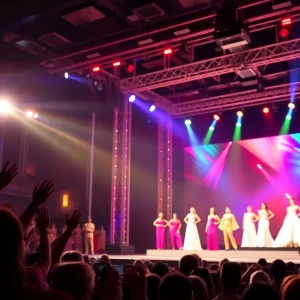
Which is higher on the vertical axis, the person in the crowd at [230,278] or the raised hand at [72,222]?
the raised hand at [72,222]

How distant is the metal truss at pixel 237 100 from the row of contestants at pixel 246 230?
3.91 metres

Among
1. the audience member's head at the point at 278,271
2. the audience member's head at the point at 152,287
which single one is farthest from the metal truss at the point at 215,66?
the audience member's head at the point at 152,287

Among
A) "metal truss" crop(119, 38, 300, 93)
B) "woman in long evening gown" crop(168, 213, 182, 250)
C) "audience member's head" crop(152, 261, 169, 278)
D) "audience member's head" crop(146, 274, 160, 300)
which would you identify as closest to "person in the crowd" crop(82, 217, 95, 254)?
"woman in long evening gown" crop(168, 213, 182, 250)

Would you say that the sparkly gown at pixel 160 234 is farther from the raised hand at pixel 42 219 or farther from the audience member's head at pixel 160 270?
the raised hand at pixel 42 219

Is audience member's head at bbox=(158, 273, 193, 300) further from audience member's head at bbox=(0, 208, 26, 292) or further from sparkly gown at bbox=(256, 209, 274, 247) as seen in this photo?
sparkly gown at bbox=(256, 209, 274, 247)

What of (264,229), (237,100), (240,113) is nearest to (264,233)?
(264,229)

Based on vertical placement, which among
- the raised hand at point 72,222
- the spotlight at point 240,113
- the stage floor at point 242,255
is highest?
the spotlight at point 240,113

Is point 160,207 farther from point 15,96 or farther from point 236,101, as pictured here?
point 15,96

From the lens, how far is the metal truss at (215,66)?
11.8 m

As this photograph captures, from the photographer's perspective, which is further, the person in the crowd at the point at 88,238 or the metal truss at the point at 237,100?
the person in the crowd at the point at 88,238

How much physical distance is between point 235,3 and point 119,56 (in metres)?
4.50

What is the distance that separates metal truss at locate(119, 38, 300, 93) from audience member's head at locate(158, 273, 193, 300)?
35.0 ft

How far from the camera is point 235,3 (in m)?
9.15

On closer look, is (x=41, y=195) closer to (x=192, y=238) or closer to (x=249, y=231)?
(x=249, y=231)
